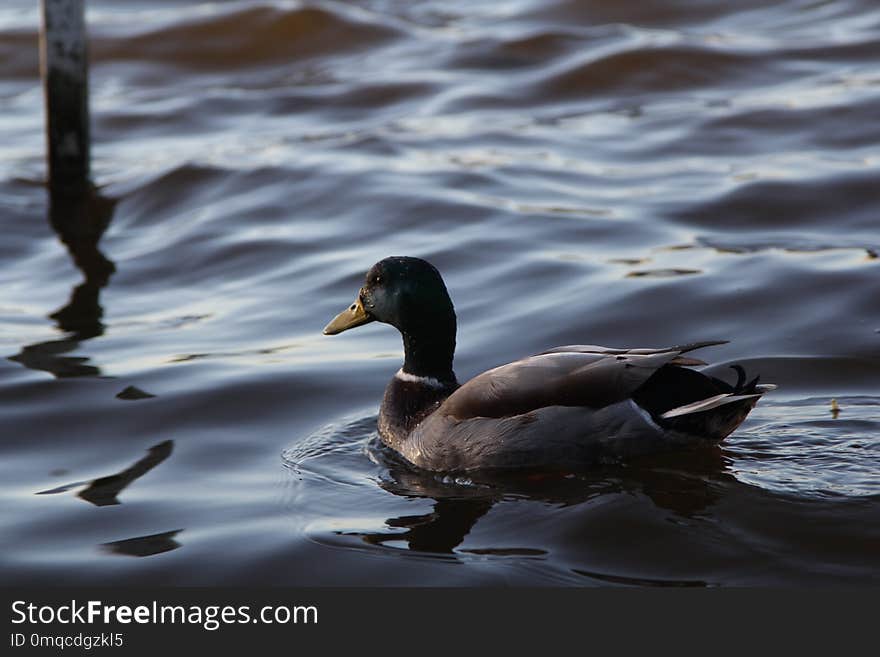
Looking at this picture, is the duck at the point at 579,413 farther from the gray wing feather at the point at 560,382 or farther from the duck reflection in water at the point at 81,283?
the duck reflection in water at the point at 81,283

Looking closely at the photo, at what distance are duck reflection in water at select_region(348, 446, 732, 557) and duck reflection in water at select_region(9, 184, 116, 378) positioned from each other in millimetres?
2511

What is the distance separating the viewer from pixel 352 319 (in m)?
6.85

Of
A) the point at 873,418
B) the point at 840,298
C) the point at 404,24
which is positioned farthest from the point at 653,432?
the point at 404,24

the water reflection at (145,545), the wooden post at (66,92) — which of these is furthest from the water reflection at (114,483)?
the wooden post at (66,92)

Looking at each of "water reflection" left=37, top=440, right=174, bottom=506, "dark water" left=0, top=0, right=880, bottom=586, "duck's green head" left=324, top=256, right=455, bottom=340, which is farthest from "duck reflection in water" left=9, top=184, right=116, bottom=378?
"duck's green head" left=324, top=256, right=455, bottom=340

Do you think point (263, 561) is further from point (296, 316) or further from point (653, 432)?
point (296, 316)

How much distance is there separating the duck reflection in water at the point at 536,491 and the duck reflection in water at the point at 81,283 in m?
2.51

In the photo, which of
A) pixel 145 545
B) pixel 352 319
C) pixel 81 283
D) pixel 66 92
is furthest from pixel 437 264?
pixel 145 545

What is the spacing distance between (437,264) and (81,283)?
231 cm

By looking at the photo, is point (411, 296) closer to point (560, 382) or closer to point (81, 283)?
point (560, 382)

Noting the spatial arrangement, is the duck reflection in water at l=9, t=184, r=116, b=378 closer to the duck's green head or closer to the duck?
the duck's green head

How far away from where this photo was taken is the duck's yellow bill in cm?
679

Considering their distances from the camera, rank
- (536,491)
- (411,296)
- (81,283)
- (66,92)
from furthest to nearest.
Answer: (66,92) → (81,283) → (411,296) → (536,491)

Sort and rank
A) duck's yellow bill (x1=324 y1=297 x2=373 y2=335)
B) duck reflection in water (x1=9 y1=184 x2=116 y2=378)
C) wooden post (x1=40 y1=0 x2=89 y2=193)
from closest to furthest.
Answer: duck's yellow bill (x1=324 y1=297 x2=373 y2=335)
duck reflection in water (x1=9 y1=184 x2=116 y2=378)
wooden post (x1=40 y1=0 x2=89 y2=193)
